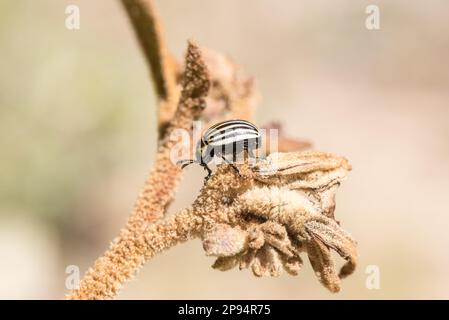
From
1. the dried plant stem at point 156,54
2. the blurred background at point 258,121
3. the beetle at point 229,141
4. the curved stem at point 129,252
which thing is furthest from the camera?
the blurred background at point 258,121

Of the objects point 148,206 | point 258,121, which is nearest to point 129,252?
point 148,206

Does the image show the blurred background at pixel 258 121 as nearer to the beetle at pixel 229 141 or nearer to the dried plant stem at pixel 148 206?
the dried plant stem at pixel 148 206

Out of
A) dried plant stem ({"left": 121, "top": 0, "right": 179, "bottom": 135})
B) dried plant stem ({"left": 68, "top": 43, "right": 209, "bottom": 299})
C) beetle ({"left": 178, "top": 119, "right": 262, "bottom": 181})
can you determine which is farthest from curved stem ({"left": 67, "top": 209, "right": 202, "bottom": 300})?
dried plant stem ({"left": 121, "top": 0, "right": 179, "bottom": 135})

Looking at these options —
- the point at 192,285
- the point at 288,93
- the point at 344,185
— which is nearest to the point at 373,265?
the point at 344,185

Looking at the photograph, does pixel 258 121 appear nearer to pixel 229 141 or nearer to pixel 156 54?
pixel 156 54

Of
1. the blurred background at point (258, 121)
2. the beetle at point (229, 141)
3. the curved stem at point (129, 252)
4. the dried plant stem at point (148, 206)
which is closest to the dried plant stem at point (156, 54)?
the dried plant stem at point (148, 206)

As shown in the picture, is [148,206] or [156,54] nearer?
[148,206]
